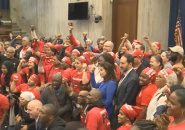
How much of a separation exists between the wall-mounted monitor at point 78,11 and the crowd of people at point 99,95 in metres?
8.08

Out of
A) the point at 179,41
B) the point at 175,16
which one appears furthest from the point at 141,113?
the point at 175,16

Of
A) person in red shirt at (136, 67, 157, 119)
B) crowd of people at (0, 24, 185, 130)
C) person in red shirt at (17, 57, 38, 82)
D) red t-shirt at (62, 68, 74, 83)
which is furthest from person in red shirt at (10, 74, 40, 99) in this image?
person in red shirt at (136, 67, 157, 119)

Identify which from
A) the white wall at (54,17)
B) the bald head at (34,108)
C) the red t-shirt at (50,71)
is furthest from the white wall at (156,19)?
the bald head at (34,108)

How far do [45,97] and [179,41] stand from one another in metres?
6.16

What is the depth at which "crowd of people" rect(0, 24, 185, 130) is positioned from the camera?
157 inches

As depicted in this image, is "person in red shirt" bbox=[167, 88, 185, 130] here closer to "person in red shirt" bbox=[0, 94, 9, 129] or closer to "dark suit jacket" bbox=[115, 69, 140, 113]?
"dark suit jacket" bbox=[115, 69, 140, 113]

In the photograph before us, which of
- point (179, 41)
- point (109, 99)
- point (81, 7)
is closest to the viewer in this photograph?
point (109, 99)

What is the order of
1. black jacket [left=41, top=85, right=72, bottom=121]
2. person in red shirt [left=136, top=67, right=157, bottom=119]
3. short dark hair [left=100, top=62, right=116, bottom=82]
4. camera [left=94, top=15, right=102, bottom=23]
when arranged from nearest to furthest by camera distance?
person in red shirt [left=136, top=67, right=157, bottom=119]
short dark hair [left=100, top=62, right=116, bottom=82]
black jacket [left=41, top=85, right=72, bottom=121]
camera [left=94, top=15, right=102, bottom=23]

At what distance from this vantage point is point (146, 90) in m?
4.86

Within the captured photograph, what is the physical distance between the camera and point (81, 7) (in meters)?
15.7

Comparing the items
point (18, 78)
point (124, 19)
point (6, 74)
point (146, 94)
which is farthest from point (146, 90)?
point (124, 19)

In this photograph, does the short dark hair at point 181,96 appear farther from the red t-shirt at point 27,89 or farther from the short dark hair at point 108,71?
the red t-shirt at point 27,89

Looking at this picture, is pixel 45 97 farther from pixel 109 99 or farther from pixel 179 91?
pixel 179 91

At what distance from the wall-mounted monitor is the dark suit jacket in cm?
1068
